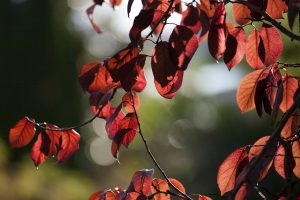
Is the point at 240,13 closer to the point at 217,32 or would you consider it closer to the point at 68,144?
the point at 217,32

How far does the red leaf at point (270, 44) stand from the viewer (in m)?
0.96

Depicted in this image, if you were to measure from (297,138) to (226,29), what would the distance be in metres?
0.22

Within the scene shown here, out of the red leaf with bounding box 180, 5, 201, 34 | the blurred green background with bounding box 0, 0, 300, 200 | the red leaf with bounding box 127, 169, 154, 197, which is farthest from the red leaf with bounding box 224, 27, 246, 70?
the blurred green background with bounding box 0, 0, 300, 200

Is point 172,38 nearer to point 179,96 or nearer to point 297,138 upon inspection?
point 297,138

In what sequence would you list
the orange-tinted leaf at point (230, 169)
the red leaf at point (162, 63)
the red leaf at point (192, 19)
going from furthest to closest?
the red leaf at point (192, 19) < the orange-tinted leaf at point (230, 169) < the red leaf at point (162, 63)

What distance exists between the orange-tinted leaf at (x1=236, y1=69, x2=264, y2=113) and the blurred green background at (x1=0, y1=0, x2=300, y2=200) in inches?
248

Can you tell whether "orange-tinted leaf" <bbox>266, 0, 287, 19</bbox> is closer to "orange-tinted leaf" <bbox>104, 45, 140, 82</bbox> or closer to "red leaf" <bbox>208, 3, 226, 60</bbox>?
"red leaf" <bbox>208, 3, 226, 60</bbox>

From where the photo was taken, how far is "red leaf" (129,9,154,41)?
857 mm

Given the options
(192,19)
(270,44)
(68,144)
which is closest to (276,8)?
(270,44)

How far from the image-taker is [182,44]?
847 mm

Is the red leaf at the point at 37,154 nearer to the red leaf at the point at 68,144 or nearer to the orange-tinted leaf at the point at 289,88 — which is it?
the red leaf at the point at 68,144

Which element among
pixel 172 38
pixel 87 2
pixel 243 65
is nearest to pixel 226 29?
pixel 172 38

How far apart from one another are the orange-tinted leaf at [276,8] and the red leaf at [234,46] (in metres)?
0.06

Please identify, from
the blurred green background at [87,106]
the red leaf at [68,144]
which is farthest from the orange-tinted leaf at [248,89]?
the blurred green background at [87,106]
